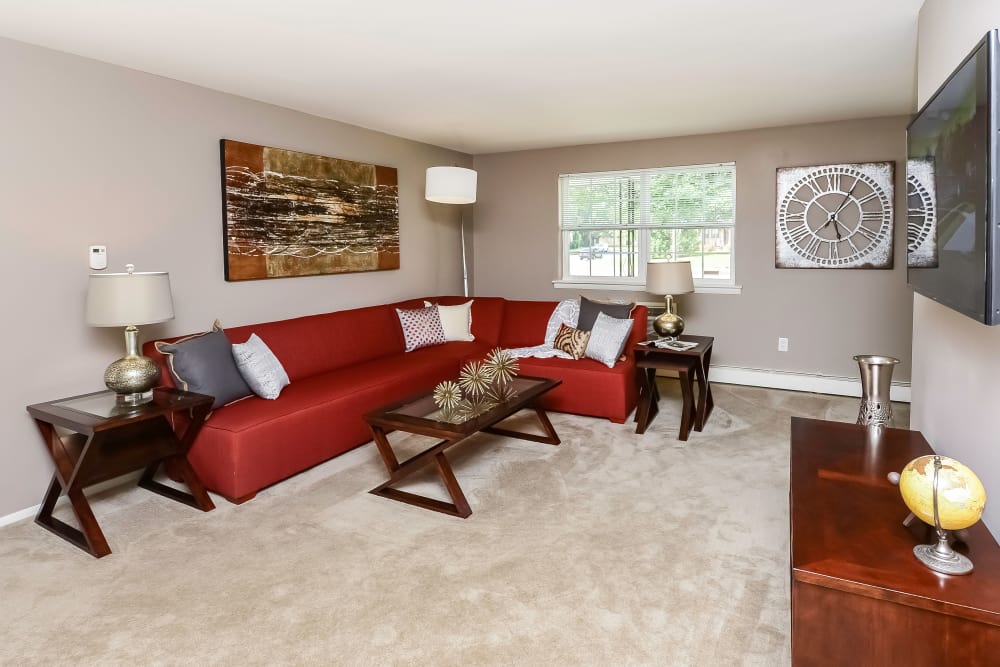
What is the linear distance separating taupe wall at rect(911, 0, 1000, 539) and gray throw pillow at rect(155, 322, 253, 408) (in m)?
3.19

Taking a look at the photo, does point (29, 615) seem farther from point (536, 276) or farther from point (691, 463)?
point (536, 276)

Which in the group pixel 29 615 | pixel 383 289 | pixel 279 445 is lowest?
pixel 29 615

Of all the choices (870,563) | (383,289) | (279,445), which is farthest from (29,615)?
(383,289)

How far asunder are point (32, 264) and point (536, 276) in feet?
13.6

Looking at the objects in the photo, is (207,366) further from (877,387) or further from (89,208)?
(877,387)

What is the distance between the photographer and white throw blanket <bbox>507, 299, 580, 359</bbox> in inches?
186

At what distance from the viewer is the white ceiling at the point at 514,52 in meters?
2.52

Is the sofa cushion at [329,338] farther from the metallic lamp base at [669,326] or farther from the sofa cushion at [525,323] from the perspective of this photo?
the metallic lamp base at [669,326]

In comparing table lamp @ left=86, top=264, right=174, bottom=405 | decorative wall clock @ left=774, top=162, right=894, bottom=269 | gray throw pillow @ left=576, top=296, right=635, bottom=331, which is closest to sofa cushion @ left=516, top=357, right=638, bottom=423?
gray throw pillow @ left=576, top=296, right=635, bottom=331

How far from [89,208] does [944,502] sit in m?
3.67

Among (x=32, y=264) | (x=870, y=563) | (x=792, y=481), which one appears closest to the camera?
(x=870, y=563)

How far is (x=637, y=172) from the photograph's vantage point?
5.57 m

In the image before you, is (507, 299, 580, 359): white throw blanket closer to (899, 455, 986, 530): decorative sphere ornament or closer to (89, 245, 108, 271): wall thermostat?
(89, 245, 108, 271): wall thermostat

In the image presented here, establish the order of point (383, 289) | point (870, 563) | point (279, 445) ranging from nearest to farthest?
1. point (870, 563)
2. point (279, 445)
3. point (383, 289)
